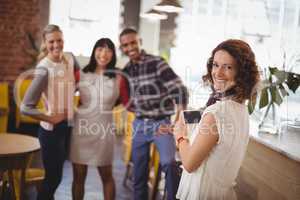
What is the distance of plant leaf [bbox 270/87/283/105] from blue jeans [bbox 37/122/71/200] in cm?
139

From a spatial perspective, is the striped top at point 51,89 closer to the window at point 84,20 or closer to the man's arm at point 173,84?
the man's arm at point 173,84

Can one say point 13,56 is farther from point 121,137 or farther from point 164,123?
point 164,123

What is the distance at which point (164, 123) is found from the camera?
2992 millimetres

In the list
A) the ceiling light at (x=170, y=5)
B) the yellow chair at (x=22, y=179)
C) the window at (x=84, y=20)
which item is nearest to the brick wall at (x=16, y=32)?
the window at (x=84, y=20)

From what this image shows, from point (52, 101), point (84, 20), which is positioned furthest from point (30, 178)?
point (84, 20)

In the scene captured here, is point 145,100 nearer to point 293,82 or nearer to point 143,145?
point 143,145

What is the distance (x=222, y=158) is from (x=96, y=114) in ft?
4.11

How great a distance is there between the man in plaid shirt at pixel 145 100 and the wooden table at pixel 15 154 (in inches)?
A: 30.9

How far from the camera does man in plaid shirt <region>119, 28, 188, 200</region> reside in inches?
116

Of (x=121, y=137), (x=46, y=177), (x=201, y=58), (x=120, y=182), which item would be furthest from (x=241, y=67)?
(x=121, y=137)

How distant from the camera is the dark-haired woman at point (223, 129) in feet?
5.22

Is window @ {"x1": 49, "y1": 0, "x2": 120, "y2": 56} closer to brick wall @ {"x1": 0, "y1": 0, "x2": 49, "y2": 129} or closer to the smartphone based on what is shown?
brick wall @ {"x1": 0, "y1": 0, "x2": 49, "y2": 129}

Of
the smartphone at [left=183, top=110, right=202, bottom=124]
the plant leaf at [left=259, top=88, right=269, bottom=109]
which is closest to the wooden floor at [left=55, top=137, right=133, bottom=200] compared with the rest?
the plant leaf at [left=259, top=88, right=269, bottom=109]

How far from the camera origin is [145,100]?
2.98 metres
